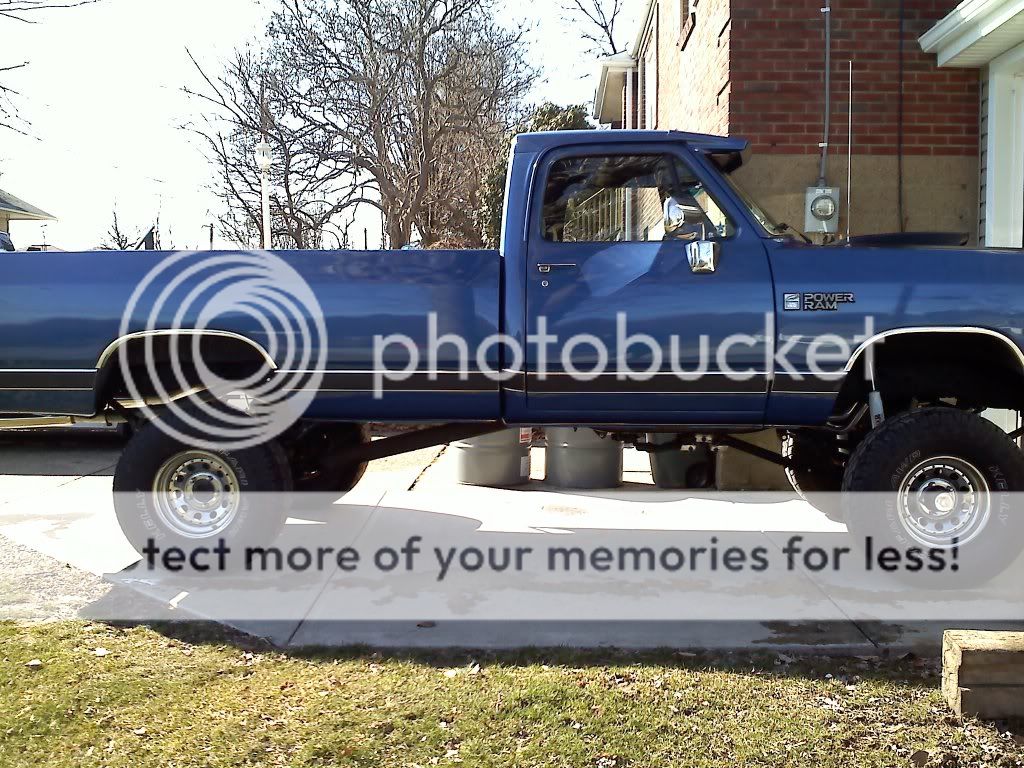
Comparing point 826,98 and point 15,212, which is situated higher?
point 15,212

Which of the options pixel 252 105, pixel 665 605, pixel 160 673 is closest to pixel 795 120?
pixel 665 605

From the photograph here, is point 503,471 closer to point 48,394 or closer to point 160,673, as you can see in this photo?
point 48,394

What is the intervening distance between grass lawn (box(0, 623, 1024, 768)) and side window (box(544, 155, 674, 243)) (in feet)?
7.82

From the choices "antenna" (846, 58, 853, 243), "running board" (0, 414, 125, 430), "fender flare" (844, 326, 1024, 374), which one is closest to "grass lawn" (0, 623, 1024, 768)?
Answer: "running board" (0, 414, 125, 430)

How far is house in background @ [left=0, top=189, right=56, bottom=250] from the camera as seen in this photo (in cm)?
3008

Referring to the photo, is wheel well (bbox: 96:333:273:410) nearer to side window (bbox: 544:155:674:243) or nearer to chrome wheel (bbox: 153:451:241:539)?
chrome wheel (bbox: 153:451:241:539)

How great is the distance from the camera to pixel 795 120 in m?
7.70

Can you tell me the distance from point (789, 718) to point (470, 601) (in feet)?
6.31

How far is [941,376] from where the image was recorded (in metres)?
5.29

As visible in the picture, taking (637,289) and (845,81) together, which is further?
(845,81)

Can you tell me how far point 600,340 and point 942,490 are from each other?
199 cm

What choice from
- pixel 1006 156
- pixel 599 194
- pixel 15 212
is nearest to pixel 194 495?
pixel 599 194

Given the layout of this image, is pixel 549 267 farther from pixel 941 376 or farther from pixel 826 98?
pixel 826 98

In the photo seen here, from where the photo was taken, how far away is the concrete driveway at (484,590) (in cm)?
438
